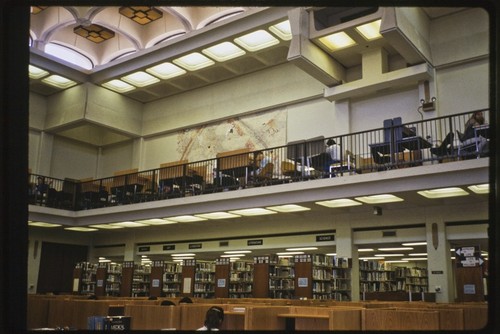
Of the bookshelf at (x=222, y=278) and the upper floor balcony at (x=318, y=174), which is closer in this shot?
the upper floor balcony at (x=318, y=174)

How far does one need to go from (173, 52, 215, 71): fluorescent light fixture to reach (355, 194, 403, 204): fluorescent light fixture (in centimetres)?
713

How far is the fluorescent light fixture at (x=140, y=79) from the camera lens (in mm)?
16969

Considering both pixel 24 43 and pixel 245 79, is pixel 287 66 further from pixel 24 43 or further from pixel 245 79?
pixel 24 43

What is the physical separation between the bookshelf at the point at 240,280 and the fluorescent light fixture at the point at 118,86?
25.3 ft

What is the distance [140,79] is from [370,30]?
8.28 m

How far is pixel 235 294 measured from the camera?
45.6ft

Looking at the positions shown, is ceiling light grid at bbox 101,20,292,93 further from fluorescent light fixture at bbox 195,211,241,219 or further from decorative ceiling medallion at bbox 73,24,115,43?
fluorescent light fixture at bbox 195,211,241,219

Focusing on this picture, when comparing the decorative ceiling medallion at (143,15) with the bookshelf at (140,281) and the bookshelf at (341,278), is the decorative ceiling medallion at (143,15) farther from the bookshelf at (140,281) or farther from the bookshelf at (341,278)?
the bookshelf at (341,278)

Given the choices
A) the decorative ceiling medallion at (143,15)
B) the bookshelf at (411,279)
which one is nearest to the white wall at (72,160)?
the decorative ceiling medallion at (143,15)

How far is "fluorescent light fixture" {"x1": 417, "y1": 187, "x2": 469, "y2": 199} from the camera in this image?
32.4 feet

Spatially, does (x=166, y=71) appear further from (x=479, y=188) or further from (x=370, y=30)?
(x=479, y=188)

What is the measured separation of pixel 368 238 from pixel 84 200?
9.02 metres

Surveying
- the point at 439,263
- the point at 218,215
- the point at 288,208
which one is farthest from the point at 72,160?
the point at 439,263

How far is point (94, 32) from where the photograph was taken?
17.3 m
